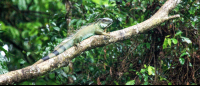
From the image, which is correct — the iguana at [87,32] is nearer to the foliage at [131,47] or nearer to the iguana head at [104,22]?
the iguana head at [104,22]

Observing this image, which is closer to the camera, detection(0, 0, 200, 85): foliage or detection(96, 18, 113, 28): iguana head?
detection(96, 18, 113, 28): iguana head

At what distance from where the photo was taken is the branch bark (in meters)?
2.13

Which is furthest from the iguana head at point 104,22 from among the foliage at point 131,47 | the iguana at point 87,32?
the foliage at point 131,47

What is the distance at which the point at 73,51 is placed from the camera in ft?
9.20

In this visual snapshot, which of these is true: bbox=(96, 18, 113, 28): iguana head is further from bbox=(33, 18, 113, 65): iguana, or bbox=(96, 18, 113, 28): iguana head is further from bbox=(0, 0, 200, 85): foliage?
bbox=(0, 0, 200, 85): foliage

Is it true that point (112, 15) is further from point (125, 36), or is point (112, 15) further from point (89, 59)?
point (89, 59)

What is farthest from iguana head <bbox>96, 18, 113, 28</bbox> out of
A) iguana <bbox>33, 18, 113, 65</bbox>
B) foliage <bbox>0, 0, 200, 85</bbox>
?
foliage <bbox>0, 0, 200, 85</bbox>

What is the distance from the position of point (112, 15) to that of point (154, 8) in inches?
44.4

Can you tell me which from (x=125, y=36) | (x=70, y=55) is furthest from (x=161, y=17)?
(x=70, y=55)

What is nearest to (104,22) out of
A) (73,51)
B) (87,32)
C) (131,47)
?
(87,32)

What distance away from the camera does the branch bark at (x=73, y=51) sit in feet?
6.99

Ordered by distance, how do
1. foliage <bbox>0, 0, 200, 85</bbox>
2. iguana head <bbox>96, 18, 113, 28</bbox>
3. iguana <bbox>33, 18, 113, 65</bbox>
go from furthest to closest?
1. foliage <bbox>0, 0, 200, 85</bbox>
2. iguana head <bbox>96, 18, 113, 28</bbox>
3. iguana <bbox>33, 18, 113, 65</bbox>

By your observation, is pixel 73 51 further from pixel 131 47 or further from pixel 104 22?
pixel 131 47

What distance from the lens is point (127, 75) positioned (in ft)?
14.6
